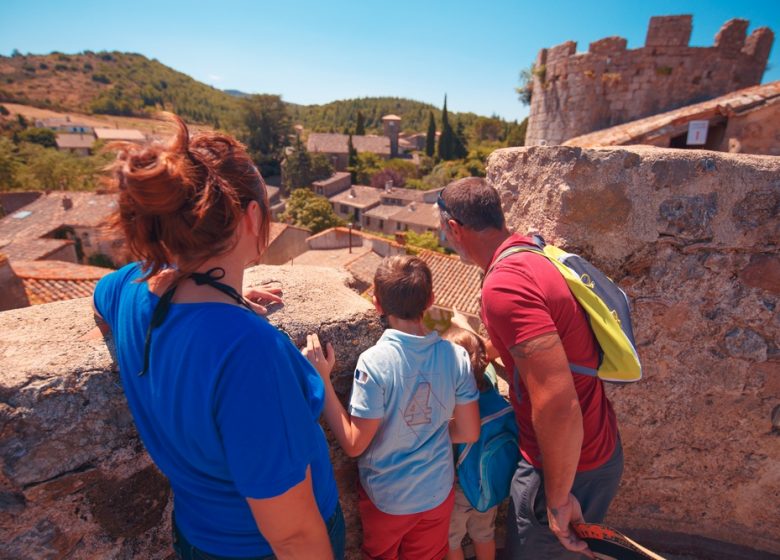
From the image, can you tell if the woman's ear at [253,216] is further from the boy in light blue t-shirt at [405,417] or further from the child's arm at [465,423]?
the child's arm at [465,423]

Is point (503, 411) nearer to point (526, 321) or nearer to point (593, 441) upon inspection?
point (593, 441)

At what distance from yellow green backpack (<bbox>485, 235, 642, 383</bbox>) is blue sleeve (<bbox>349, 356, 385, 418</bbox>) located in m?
0.59

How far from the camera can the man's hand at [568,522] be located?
1.46 meters

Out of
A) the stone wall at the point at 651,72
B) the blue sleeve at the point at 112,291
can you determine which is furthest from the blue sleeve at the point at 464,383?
the stone wall at the point at 651,72

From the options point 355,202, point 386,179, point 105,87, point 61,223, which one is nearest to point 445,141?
point 386,179

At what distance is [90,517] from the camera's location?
4.27 feet

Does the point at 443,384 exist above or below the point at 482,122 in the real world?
below

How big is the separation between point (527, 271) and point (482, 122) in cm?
7324

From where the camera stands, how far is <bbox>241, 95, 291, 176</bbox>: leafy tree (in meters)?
50.6

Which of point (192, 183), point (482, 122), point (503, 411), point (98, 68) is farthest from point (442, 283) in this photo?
point (98, 68)

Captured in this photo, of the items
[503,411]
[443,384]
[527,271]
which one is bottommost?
[503,411]

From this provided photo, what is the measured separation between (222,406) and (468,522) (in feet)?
5.17

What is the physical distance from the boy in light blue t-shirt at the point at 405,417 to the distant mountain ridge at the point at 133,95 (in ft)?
269

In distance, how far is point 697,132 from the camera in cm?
752
